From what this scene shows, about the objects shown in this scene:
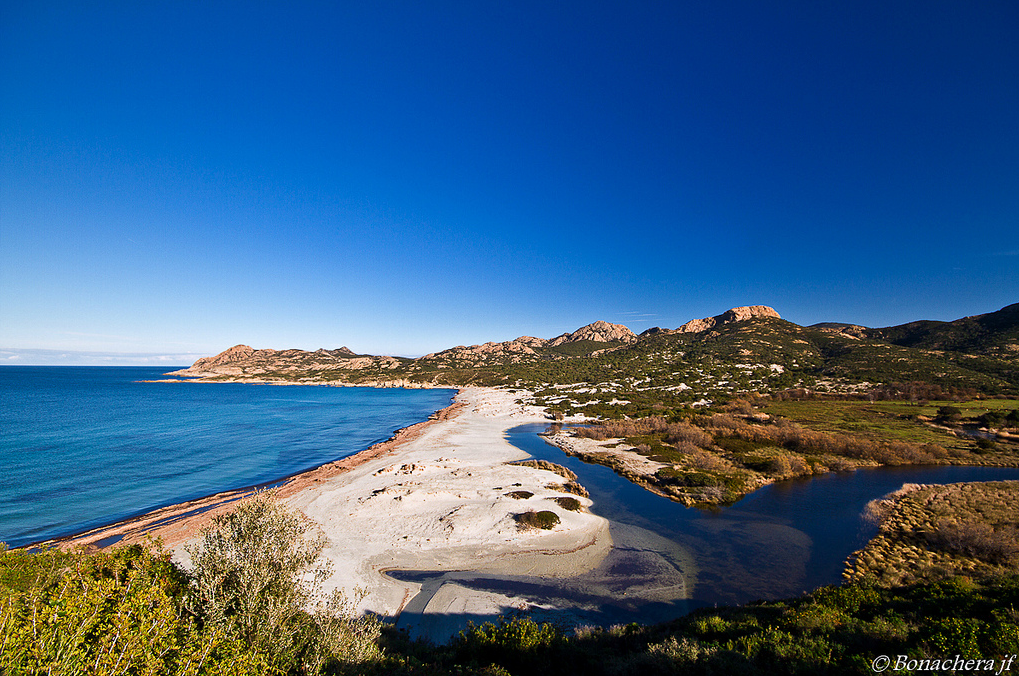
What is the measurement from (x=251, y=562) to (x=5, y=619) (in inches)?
280

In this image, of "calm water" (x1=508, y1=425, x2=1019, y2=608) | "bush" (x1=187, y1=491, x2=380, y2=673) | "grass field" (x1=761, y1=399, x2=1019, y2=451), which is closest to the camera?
"bush" (x1=187, y1=491, x2=380, y2=673)

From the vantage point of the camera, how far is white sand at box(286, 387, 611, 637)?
1927 centimetres

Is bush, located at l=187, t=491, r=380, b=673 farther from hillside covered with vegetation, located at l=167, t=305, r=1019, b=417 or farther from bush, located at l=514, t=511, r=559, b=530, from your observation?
hillside covered with vegetation, located at l=167, t=305, r=1019, b=417

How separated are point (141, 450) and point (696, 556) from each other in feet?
224

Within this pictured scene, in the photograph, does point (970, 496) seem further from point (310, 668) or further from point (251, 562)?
point (251, 562)

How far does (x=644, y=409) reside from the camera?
72750 mm

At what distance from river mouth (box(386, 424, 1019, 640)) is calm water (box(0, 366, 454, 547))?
29232 mm

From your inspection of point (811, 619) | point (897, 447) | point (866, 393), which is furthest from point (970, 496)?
point (866, 393)

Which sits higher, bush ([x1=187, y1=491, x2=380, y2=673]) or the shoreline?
bush ([x1=187, y1=491, x2=380, y2=673])

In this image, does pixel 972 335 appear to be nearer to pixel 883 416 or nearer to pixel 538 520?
pixel 883 416

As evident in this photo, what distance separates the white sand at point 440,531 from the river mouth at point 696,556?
735mm

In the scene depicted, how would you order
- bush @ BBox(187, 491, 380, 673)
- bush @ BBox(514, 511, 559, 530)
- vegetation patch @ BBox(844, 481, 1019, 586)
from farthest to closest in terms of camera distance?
bush @ BBox(514, 511, 559, 530) → vegetation patch @ BBox(844, 481, 1019, 586) → bush @ BBox(187, 491, 380, 673)

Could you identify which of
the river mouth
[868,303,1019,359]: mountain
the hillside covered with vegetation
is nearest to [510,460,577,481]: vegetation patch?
the river mouth

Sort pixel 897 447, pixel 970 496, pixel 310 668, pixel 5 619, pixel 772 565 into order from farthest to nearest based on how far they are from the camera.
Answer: pixel 897 447
pixel 970 496
pixel 772 565
pixel 310 668
pixel 5 619
